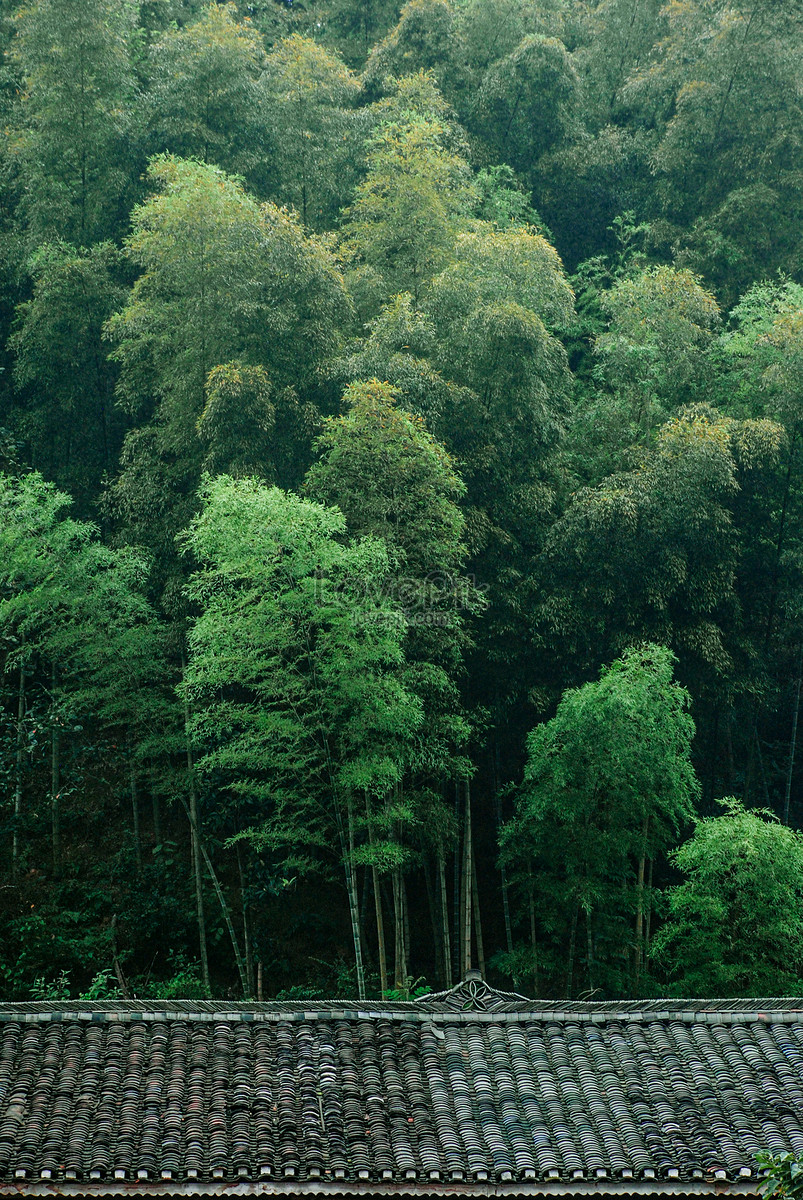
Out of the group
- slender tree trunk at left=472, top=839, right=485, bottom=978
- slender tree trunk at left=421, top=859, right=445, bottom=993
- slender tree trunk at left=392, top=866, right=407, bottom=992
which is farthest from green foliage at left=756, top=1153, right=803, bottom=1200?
slender tree trunk at left=472, top=839, right=485, bottom=978

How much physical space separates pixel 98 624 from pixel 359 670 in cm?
352

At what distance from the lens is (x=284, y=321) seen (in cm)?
1205

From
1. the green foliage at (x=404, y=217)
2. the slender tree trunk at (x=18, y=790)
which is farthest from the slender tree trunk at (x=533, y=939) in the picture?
the green foliage at (x=404, y=217)

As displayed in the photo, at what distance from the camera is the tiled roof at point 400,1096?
647 centimetres

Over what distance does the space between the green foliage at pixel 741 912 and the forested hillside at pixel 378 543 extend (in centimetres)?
4

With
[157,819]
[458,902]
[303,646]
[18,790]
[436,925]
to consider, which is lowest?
[436,925]

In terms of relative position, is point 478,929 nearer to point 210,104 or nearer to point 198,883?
point 198,883

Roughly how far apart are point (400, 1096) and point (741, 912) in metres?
4.10

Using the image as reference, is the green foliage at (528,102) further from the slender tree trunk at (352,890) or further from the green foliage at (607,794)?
the slender tree trunk at (352,890)

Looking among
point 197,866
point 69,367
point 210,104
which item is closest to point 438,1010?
point 197,866

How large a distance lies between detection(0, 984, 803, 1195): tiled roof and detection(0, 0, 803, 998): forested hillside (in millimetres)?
2377

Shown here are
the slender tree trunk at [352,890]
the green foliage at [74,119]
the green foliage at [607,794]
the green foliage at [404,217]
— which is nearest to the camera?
the slender tree trunk at [352,890]

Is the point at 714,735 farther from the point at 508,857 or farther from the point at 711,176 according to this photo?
the point at 711,176

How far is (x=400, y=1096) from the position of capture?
700cm
